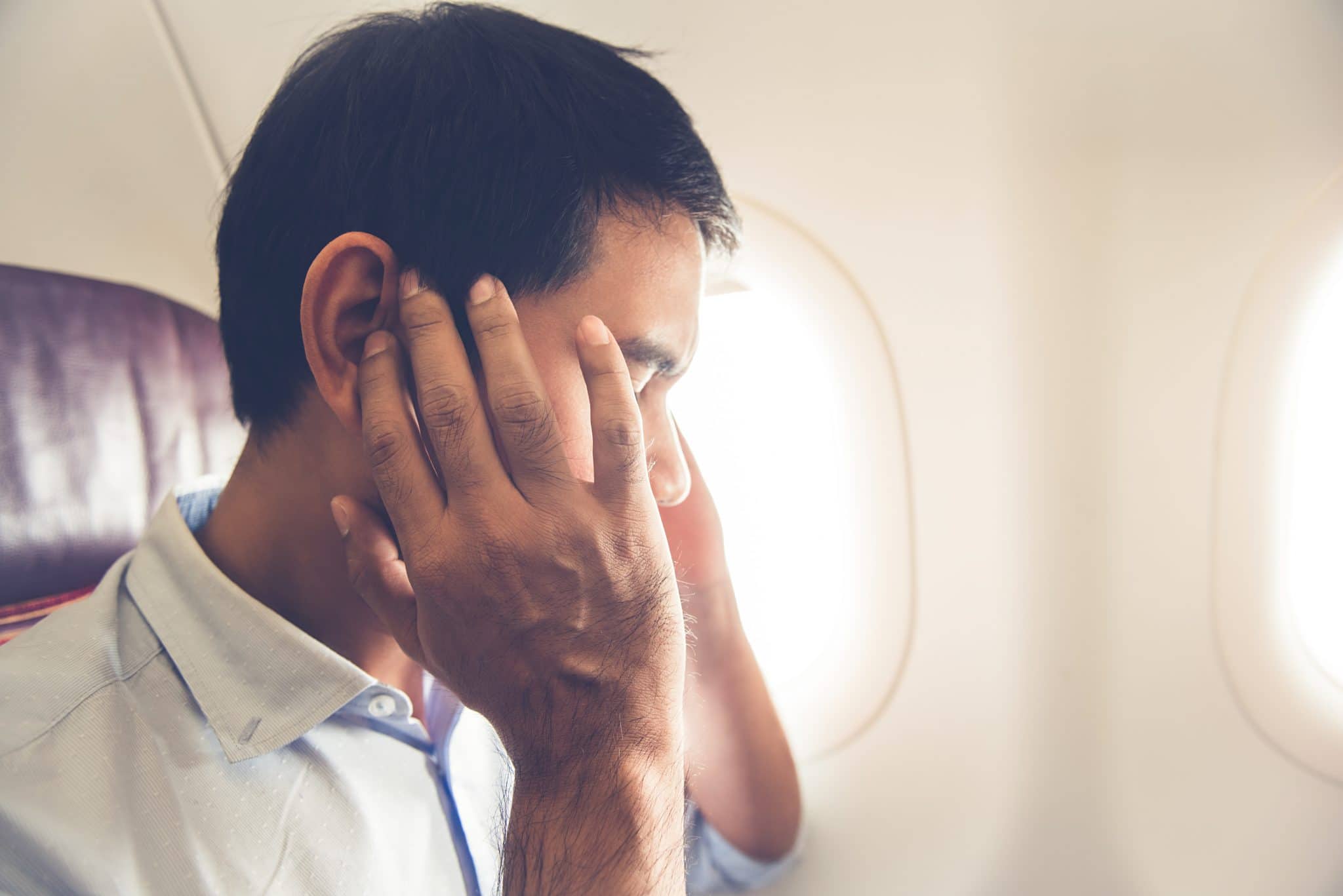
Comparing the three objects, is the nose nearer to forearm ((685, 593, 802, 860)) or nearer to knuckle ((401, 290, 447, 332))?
knuckle ((401, 290, 447, 332))

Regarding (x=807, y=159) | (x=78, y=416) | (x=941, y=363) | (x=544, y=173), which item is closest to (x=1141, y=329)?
(x=941, y=363)

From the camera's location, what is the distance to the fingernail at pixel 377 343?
783 millimetres

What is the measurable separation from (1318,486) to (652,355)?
3.55ft

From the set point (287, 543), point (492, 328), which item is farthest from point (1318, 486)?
point (287, 543)

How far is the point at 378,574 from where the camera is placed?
857mm

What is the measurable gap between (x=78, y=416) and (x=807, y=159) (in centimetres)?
117

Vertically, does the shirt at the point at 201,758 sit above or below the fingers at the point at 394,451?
below

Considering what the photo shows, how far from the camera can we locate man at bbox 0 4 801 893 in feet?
2.37

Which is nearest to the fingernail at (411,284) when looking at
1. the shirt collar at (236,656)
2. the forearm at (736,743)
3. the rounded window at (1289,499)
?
the shirt collar at (236,656)

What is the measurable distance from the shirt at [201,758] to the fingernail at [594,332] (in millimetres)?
439

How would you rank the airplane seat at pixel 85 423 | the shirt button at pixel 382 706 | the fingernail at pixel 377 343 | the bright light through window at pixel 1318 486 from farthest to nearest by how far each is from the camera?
the bright light through window at pixel 1318 486
the airplane seat at pixel 85 423
the shirt button at pixel 382 706
the fingernail at pixel 377 343

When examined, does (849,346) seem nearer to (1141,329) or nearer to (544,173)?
(1141,329)

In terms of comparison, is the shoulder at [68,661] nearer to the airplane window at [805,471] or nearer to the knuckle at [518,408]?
the knuckle at [518,408]

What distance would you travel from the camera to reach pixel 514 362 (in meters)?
0.76
